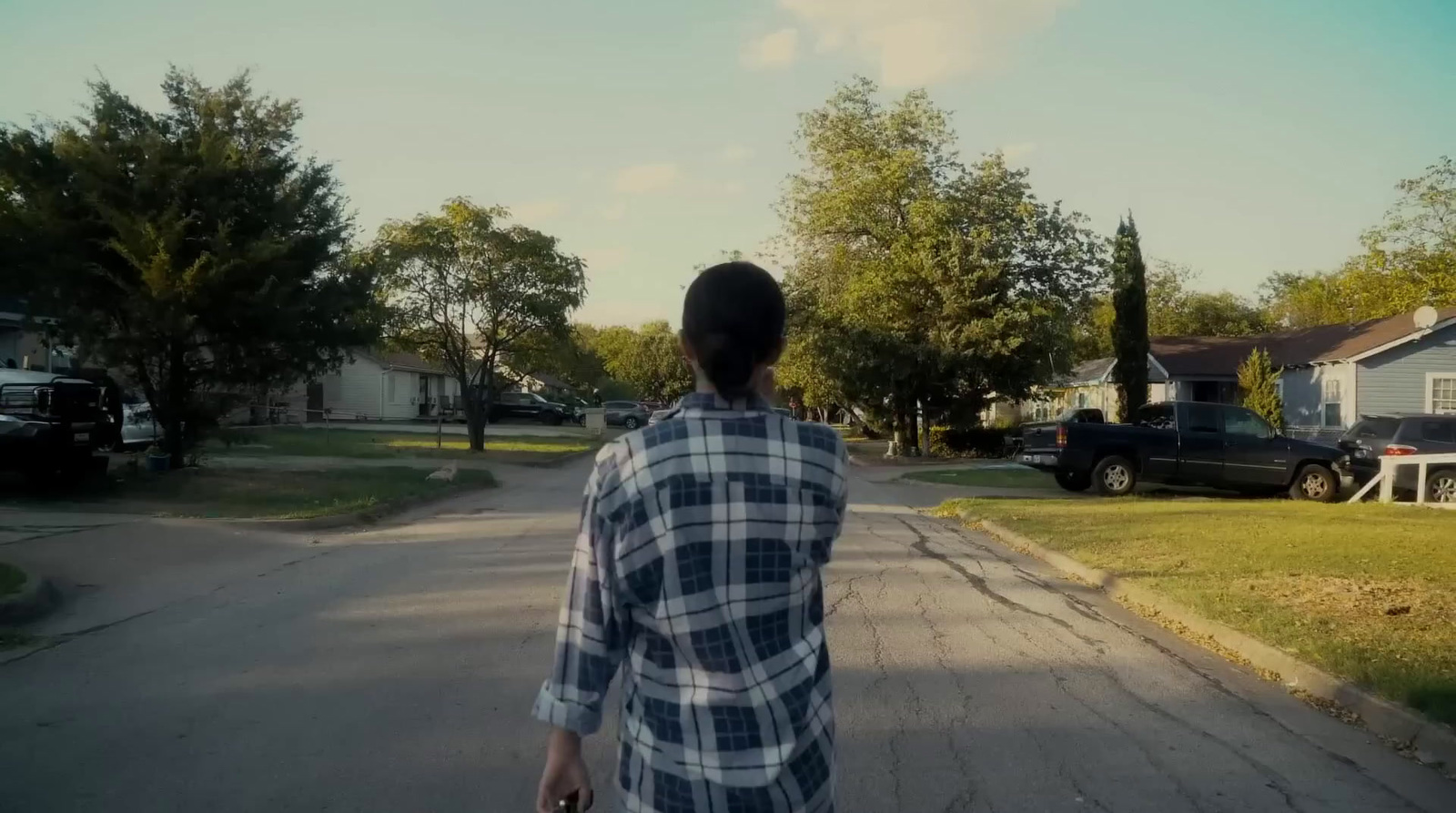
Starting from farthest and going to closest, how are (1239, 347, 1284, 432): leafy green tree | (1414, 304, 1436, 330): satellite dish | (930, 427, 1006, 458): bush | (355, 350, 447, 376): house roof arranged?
(355, 350, 447, 376): house roof
(930, 427, 1006, 458): bush
(1414, 304, 1436, 330): satellite dish
(1239, 347, 1284, 432): leafy green tree

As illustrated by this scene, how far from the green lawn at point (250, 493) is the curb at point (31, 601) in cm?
524

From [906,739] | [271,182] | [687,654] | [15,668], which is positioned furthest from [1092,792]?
[271,182]

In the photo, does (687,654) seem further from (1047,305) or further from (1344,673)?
(1047,305)

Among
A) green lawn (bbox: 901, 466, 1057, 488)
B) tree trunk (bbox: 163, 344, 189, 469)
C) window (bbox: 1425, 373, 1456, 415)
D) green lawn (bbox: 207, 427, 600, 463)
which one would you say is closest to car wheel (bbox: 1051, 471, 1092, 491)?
green lawn (bbox: 901, 466, 1057, 488)

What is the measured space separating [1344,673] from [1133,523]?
831 centimetres

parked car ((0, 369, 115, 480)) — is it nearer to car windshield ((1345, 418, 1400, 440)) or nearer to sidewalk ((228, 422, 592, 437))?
sidewalk ((228, 422, 592, 437))

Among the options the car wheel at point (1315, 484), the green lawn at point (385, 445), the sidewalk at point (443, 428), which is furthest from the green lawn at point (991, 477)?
the sidewalk at point (443, 428)

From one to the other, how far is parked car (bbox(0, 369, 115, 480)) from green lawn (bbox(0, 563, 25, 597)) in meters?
6.60

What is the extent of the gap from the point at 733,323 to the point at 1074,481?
65.6ft

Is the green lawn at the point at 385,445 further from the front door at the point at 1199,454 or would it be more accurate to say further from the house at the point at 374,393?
the front door at the point at 1199,454

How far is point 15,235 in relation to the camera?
16.3 m

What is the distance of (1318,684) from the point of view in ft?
22.4

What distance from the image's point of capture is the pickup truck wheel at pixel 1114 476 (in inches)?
792

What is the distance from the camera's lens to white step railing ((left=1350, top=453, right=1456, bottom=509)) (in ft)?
60.7
